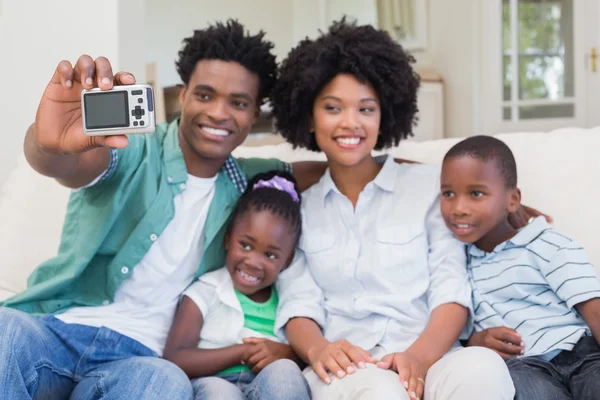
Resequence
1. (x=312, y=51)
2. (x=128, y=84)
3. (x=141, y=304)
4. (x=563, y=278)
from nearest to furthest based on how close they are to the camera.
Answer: (x=128, y=84) → (x=563, y=278) → (x=141, y=304) → (x=312, y=51)

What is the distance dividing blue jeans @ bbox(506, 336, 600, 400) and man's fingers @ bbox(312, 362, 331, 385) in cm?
38

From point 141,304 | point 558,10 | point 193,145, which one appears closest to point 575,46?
point 558,10

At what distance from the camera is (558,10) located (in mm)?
3846

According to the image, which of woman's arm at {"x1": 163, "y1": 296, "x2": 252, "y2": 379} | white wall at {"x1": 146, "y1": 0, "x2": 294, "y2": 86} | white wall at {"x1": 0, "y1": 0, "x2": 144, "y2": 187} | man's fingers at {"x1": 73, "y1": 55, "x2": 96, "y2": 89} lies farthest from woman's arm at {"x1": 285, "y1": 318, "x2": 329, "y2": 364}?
white wall at {"x1": 146, "y1": 0, "x2": 294, "y2": 86}

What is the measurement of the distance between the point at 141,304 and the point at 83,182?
335 millimetres

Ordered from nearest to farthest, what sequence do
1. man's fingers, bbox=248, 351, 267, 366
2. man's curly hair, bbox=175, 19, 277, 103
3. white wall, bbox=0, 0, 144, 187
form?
man's fingers, bbox=248, 351, 267, 366, man's curly hair, bbox=175, 19, 277, 103, white wall, bbox=0, 0, 144, 187

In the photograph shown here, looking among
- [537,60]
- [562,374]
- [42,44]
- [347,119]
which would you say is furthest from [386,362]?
[537,60]

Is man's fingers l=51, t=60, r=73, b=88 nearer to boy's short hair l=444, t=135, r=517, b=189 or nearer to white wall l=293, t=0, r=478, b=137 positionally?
boy's short hair l=444, t=135, r=517, b=189

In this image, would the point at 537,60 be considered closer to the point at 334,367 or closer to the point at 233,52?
the point at 233,52

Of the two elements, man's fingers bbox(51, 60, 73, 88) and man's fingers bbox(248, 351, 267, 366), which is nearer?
man's fingers bbox(51, 60, 73, 88)

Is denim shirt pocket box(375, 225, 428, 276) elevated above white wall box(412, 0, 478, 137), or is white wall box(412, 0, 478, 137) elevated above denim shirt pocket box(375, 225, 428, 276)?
white wall box(412, 0, 478, 137)

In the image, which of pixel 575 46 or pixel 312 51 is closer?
pixel 312 51

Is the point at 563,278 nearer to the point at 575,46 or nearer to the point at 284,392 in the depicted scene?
the point at 284,392

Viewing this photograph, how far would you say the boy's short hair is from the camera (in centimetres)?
160
